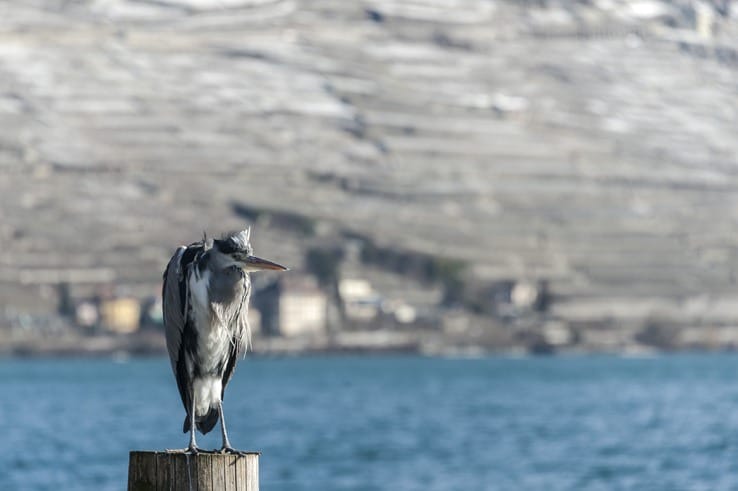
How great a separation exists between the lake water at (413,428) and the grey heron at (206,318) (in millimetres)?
13126

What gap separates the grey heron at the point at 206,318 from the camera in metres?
6.16

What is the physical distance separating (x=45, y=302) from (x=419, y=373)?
17.8 metres

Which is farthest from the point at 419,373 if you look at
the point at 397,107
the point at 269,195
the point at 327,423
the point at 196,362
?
the point at 196,362

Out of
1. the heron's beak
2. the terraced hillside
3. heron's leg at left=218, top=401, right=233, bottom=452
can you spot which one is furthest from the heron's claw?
the terraced hillside

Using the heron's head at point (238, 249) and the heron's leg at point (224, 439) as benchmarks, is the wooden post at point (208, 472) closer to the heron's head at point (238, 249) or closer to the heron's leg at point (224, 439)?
the heron's leg at point (224, 439)

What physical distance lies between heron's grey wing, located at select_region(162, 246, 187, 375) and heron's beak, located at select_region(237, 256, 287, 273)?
384 mm

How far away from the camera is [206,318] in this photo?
6352 mm

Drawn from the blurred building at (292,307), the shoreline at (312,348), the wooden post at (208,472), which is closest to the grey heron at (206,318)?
the wooden post at (208,472)

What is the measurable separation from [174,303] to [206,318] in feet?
0.44

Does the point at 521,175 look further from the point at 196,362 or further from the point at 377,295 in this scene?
the point at 196,362

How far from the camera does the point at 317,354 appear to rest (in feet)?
247

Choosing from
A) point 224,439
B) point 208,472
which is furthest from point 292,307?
point 208,472

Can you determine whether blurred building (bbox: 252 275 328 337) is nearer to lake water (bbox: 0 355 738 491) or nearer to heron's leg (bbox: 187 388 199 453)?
lake water (bbox: 0 355 738 491)

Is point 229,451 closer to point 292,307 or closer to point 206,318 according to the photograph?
point 206,318
